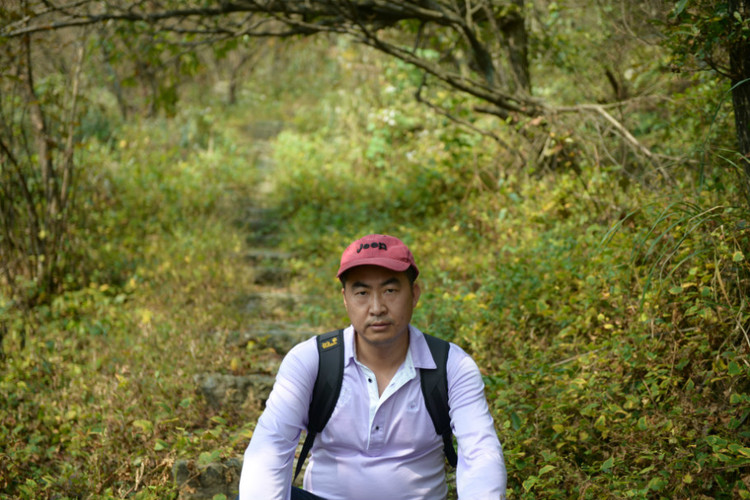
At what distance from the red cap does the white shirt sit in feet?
1.08

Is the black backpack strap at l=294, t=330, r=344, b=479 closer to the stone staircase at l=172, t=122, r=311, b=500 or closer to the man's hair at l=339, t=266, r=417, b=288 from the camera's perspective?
the man's hair at l=339, t=266, r=417, b=288

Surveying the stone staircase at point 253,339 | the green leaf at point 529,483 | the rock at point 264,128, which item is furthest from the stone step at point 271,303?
the rock at point 264,128

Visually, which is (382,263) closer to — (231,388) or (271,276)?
(231,388)

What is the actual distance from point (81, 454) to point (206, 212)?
5.00m

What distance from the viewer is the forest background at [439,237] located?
3.35 meters

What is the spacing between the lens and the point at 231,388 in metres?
4.57

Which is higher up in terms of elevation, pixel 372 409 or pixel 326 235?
pixel 326 235

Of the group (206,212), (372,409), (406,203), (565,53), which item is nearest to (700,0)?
(372,409)

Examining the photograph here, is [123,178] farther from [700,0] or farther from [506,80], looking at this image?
[700,0]

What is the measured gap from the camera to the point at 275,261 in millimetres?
7500

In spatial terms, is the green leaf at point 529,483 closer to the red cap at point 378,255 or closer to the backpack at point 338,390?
the backpack at point 338,390

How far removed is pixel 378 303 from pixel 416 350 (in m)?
0.24

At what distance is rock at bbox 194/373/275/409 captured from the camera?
446 cm

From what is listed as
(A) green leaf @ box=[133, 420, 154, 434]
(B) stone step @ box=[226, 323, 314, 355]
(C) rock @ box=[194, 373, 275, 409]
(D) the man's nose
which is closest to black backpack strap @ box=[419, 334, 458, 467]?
(D) the man's nose
